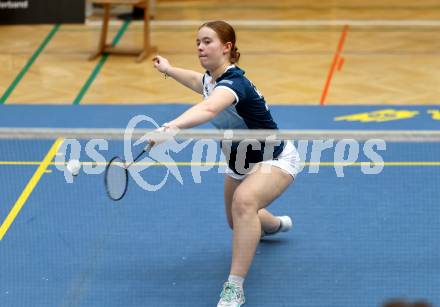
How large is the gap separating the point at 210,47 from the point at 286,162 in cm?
86

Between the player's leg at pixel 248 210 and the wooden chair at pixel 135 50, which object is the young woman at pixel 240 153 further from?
the wooden chair at pixel 135 50

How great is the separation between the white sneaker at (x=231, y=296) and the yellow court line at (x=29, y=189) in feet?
5.86

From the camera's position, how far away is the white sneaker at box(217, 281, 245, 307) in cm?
538

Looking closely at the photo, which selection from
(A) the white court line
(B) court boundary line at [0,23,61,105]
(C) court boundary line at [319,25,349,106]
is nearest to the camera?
(C) court boundary line at [319,25,349,106]

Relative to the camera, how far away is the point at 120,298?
5.57m

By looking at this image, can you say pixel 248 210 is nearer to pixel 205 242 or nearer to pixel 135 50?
pixel 205 242

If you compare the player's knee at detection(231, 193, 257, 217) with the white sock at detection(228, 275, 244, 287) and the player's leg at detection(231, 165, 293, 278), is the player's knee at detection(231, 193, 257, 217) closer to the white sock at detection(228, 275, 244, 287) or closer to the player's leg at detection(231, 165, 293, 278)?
the player's leg at detection(231, 165, 293, 278)

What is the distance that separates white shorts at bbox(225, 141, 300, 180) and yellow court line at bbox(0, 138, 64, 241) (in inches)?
71.0

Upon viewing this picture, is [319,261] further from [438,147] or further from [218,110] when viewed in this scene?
[438,147]

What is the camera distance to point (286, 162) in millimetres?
5605

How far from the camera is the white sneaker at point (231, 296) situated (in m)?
5.38

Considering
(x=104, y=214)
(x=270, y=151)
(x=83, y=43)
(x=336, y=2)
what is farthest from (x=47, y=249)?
(x=336, y=2)

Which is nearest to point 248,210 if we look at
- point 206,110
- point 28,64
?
point 206,110

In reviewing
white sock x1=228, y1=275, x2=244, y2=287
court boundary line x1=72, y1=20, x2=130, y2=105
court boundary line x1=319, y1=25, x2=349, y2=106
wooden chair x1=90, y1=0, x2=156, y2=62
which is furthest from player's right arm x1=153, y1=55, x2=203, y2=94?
wooden chair x1=90, y1=0, x2=156, y2=62
